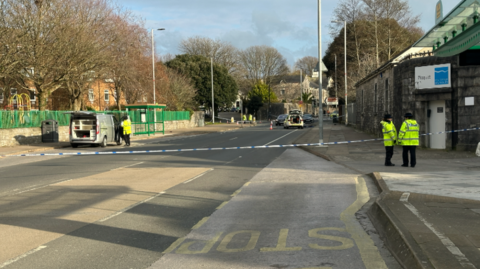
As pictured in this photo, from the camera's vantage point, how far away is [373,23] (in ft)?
161

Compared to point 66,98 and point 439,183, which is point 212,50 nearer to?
point 66,98

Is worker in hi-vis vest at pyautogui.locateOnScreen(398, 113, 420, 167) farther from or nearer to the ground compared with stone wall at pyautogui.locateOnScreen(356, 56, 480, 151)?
nearer to the ground

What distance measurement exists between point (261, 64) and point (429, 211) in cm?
9103

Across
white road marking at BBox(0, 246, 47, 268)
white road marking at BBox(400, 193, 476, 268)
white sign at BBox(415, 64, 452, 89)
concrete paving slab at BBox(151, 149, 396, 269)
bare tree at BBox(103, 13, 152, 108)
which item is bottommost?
concrete paving slab at BBox(151, 149, 396, 269)

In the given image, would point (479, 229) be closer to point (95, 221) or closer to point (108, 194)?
point (95, 221)

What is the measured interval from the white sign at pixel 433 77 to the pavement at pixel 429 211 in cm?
388

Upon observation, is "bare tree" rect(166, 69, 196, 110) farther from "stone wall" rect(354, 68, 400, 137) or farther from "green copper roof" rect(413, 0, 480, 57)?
"green copper roof" rect(413, 0, 480, 57)

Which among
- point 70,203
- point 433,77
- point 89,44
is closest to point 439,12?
point 70,203

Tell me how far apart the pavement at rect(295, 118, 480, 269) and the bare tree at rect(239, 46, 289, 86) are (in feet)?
266

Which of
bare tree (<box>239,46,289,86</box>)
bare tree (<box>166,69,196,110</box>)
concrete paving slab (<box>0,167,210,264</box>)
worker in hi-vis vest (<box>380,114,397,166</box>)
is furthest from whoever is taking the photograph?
bare tree (<box>239,46,289,86</box>)

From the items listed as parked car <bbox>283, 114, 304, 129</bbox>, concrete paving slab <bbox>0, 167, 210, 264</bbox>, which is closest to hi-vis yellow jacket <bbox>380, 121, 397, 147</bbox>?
concrete paving slab <bbox>0, 167, 210, 264</bbox>

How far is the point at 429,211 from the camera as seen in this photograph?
26.1 feet

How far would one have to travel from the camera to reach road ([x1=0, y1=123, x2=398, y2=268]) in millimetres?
5926

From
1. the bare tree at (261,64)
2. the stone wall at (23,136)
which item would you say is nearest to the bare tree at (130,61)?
the stone wall at (23,136)
